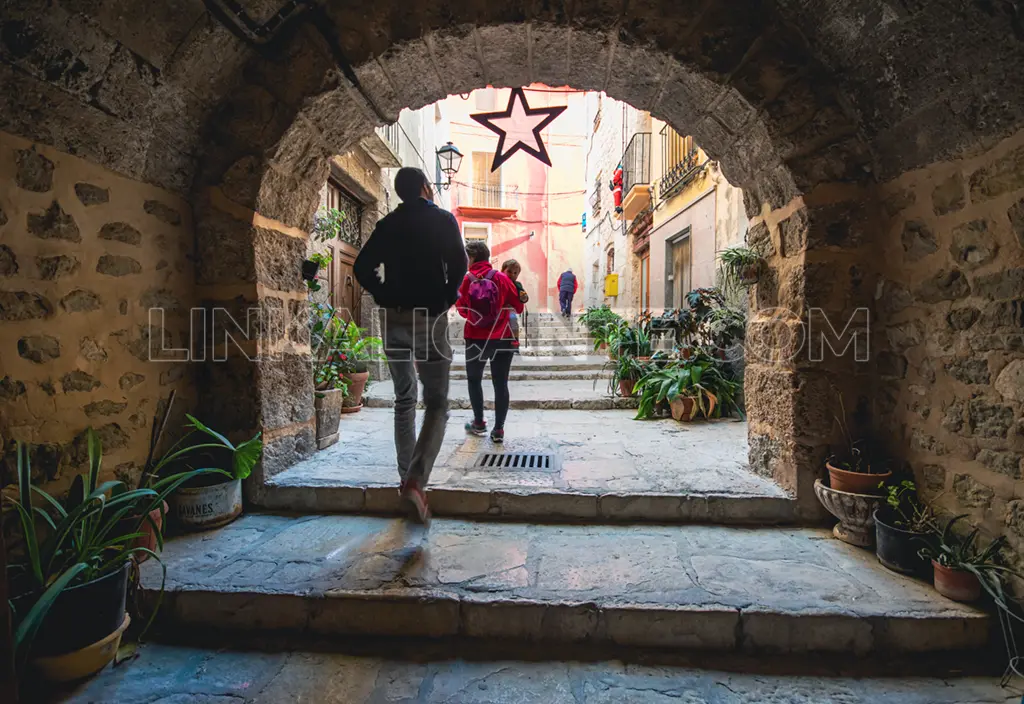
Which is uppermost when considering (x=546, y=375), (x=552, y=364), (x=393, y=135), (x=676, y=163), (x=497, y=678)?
(x=393, y=135)

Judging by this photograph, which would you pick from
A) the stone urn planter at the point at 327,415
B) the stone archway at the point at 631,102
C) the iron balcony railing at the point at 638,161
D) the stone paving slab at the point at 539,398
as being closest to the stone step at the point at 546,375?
the stone paving slab at the point at 539,398

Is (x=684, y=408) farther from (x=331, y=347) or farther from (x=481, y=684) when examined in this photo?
(x=481, y=684)

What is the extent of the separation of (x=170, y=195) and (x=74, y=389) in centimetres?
102

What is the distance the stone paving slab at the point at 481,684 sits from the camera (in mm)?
1374

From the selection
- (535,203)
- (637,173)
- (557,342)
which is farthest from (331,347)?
(535,203)

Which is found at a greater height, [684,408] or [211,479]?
[684,408]

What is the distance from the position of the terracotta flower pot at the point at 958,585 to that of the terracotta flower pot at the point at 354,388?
3908 mm

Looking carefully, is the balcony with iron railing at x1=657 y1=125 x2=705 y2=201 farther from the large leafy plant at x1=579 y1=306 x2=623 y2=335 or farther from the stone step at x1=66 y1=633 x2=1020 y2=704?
the stone step at x1=66 y1=633 x2=1020 y2=704

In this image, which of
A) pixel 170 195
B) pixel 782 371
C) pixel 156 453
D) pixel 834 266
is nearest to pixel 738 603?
pixel 782 371

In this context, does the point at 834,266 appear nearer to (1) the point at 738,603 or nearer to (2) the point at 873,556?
(2) the point at 873,556

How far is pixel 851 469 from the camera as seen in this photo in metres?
2.08

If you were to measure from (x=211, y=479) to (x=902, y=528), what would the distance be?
3021mm

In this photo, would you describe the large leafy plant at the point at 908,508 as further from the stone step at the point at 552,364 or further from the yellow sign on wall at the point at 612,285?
the yellow sign on wall at the point at 612,285

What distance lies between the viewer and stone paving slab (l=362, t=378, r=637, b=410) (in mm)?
4656
